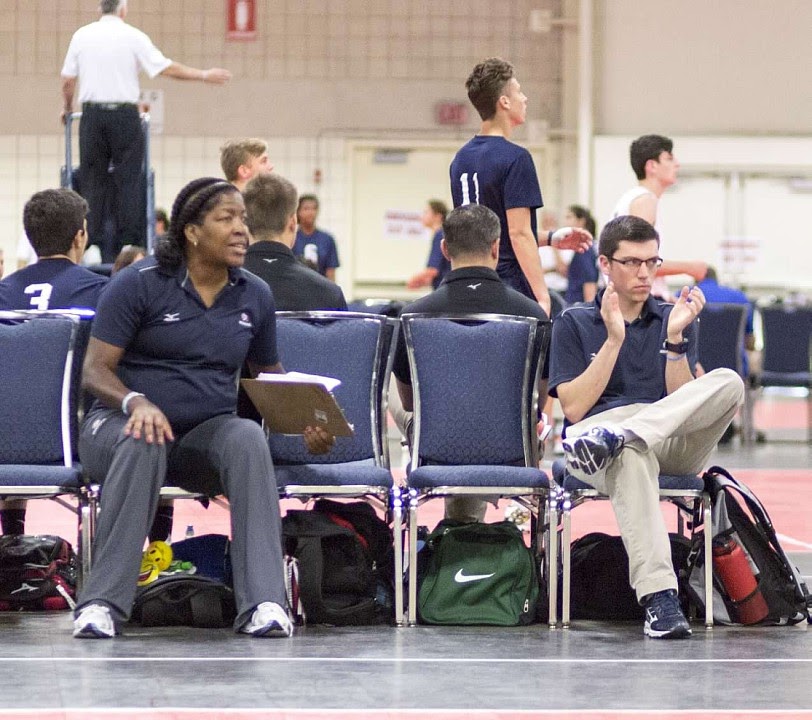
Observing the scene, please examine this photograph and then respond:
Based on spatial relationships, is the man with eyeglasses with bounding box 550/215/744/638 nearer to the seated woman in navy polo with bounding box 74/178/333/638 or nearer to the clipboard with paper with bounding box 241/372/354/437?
the clipboard with paper with bounding box 241/372/354/437

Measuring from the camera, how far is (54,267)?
5.31 m

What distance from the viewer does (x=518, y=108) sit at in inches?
234

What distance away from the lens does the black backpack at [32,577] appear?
4.84 m

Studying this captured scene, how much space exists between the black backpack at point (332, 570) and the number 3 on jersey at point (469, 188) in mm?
1620

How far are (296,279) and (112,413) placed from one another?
3.47 ft

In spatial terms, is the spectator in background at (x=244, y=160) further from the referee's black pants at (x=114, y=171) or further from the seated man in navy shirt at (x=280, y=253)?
the referee's black pants at (x=114, y=171)

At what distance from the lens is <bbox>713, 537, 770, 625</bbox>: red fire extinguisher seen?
4.70 m

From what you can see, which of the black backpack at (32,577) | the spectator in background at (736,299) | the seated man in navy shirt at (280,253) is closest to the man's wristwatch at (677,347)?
the seated man in navy shirt at (280,253)

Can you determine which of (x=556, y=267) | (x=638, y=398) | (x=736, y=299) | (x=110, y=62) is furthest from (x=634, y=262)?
(x=556, y=267)

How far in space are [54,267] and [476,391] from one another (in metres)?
1.51

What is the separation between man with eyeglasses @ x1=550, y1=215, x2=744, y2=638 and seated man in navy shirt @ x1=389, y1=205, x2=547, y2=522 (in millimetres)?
377

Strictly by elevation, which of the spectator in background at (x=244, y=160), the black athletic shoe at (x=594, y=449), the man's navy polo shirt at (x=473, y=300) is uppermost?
the spectator in background at (x=244, y=160)

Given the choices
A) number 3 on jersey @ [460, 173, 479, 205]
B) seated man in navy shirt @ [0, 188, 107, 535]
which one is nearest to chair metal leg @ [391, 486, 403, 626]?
seated man in navy shirt @ [0, 188, 107, 535]

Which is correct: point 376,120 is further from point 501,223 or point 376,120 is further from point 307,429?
point 307,429
